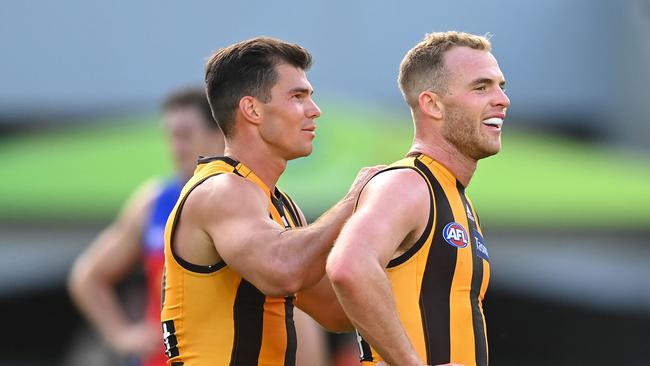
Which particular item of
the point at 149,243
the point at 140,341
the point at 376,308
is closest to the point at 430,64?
the point at 376,308

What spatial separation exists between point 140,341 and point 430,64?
346cm

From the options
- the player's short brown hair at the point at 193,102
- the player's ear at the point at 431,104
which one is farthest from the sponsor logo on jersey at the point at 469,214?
the player's short brown hair at the point at 193,102

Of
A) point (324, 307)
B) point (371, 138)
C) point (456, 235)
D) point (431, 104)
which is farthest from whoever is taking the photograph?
point (371, 138)

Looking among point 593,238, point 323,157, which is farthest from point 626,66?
point 323,157

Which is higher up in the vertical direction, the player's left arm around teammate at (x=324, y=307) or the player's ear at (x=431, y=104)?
the player's ear at (x=431, y=104)

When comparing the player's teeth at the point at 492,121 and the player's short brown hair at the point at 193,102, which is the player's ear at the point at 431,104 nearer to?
the player's teeth at the point at 492,121

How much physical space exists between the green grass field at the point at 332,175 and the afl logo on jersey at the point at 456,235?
21.7ft

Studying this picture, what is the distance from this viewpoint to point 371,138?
11.7 meters

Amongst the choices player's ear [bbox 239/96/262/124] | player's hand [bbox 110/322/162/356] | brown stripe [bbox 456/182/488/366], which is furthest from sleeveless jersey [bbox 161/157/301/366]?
player's hand [bbox 110/322/162/356]

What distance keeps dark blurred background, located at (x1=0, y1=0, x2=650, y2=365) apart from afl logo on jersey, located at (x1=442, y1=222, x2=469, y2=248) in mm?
6572

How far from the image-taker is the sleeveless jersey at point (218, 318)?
15.0ft

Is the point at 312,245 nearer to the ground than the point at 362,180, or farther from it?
nearer to the ground

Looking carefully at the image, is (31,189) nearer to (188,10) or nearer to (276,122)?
(188,10)

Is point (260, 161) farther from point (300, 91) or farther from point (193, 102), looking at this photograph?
point (193, 102)
